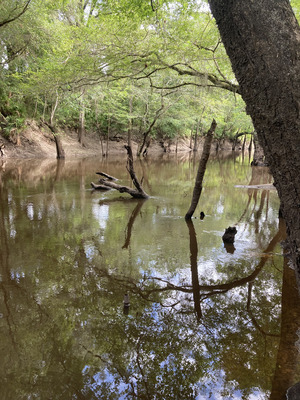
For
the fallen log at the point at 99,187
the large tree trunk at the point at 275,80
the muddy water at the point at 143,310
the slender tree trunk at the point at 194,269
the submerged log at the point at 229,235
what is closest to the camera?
the large tree trunk at the point at 275,80

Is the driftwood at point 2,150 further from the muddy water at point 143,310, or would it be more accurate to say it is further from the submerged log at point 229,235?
the submerged log at point 229,235

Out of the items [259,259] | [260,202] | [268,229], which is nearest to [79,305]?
[259,259]

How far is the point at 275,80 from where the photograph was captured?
1.46 m

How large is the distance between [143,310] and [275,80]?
10.3 feet

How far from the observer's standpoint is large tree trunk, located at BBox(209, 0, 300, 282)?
1.43 m

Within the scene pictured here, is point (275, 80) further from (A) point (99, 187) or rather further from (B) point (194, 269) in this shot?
(A) point (99, 187)

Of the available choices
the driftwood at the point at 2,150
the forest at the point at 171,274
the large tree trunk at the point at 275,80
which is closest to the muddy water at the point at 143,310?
the forest at the point at 171,274

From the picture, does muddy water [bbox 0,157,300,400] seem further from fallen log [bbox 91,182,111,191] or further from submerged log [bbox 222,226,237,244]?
fallen log [bbox 91,182,111,191]

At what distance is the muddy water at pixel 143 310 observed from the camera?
2.72m

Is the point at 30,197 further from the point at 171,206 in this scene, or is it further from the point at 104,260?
the point at 104,260

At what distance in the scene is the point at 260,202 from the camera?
36.8 ft

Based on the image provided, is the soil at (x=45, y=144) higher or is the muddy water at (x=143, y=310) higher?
the soil at (x=45, y=144)

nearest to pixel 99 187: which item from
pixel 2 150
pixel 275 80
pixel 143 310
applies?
pixel 143 310

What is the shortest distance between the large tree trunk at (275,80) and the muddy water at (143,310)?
1920 millimetres
